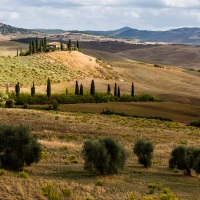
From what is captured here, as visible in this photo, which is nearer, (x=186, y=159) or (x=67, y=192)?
(x=67, y=192)

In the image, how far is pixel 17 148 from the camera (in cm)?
2917

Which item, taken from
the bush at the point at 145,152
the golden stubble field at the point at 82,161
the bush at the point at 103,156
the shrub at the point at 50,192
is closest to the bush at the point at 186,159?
the golden stubble field at the point at 82,161

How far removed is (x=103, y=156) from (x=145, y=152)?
8988 millimetres

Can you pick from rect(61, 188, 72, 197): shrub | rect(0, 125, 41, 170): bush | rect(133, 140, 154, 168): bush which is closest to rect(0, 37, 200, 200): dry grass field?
rect(61, 188, 72, 197): shrub

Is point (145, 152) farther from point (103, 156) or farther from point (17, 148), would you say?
point (17, 148)

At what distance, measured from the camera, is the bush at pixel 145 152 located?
36.7 metres

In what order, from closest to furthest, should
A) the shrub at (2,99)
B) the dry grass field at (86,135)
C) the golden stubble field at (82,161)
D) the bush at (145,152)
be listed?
the golden stubble field at (82,161)
the dry grass field at (86,135)
the bush at (145,152)
the shrub at (2,99)

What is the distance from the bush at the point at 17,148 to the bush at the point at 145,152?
10.2 meters

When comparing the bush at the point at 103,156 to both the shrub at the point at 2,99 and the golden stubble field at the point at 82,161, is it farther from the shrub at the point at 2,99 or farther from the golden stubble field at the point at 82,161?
Answer: the shrub at the point at 2,99

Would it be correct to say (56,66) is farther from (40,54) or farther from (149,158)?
(149,158)

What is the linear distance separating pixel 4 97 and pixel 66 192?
5653 centimetres

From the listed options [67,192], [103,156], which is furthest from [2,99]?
[67,192]

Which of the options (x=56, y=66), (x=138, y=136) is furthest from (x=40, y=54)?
(x=138, y=136)

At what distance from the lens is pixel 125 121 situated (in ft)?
211
